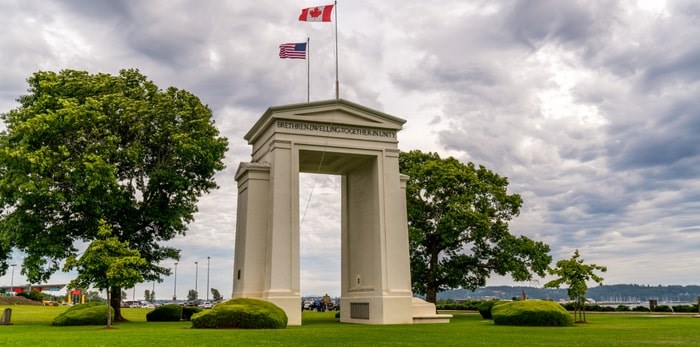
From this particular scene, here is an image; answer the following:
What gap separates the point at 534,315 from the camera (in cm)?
2525

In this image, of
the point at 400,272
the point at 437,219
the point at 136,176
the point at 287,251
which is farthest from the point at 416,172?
the point at 136,176

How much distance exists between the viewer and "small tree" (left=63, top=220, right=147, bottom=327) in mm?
24156

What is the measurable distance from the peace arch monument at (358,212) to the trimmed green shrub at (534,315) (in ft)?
17.9

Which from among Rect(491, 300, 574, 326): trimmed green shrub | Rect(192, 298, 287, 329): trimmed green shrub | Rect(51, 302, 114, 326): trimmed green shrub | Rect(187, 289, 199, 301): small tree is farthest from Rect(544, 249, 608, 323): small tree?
Rect(187, 289, 199, 301): small tree

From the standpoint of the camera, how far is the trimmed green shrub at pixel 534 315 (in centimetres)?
2530

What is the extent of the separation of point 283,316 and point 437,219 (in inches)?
777

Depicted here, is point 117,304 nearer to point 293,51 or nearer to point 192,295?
point 293,51

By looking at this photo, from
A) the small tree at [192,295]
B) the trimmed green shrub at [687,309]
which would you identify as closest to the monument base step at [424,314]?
the trimmed green shrub at [687,309]

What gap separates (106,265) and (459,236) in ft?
79.6

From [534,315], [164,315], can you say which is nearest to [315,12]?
[534,315]

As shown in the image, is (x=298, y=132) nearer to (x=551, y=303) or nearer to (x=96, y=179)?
(x=96, y=179)

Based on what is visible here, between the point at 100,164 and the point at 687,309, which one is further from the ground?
the point at 100,164

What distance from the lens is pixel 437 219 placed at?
41281 millimetres

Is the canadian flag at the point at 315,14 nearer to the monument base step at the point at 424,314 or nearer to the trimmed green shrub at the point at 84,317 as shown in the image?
the monument base step at the point at 424,314
